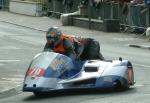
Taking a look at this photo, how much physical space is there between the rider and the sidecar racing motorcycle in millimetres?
331

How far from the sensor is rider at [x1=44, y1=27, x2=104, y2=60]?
13.1 metres

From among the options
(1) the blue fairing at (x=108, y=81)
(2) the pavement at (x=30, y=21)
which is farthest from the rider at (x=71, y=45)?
(2) the pavement at (x=30, y=21)

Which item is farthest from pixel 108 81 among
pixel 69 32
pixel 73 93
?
pixel 69 32

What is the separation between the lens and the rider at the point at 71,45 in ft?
42.9

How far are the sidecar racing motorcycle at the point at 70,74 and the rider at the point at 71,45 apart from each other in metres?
0.33

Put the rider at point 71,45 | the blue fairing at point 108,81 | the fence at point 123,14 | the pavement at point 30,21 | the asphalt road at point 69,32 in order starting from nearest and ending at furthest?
1. the asphalt road at point 69,32
2. the blue fairing at point 108,81
3. the rider at point 71,45
4. the fence at point 123,14
5. the pavement at point 30,21

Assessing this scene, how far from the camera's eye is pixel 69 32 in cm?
3331

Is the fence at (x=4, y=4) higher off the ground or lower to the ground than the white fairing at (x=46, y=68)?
higher

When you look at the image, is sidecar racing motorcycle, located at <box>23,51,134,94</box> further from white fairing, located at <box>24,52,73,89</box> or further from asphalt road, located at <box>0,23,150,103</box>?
asphalt road, located at <box>0,23,150,103</box>

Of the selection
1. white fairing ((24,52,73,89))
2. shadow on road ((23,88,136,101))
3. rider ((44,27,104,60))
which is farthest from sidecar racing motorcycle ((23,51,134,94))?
Result: rider ((44,27,104,60))

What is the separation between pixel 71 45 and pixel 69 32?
66.1ft

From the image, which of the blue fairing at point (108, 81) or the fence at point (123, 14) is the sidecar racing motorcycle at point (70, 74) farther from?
the fence at point (123, 14)

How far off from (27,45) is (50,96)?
13.6 meters

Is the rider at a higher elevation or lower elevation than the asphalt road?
higher
